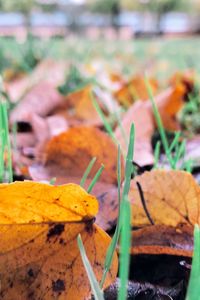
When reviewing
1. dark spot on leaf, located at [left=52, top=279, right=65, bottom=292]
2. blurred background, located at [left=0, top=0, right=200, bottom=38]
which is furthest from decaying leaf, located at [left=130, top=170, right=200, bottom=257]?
blurred background, located at [left=0, top=0, right=200, bottom=38]

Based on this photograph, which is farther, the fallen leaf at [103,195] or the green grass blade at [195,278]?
the fallen leaf at [103,195]

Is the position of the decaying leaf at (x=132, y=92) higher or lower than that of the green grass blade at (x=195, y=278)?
lower

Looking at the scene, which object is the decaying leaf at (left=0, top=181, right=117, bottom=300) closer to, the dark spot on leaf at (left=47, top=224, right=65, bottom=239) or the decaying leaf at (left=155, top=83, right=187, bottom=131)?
the dark spot on leaf at (left=47, top=224, right=65, bottom=239)

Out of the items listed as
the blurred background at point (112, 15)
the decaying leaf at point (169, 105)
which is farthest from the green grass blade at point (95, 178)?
the blurred background at point (112, 15)

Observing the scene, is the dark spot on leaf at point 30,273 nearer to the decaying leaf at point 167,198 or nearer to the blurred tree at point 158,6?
the decaying leaf at point 167,198

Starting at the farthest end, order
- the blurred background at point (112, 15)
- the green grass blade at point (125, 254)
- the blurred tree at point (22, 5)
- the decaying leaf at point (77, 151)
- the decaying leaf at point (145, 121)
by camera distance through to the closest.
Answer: the blurred background at point (112, 15), the blurred tree at point (22, 5), the decaying leaf at point (145, 121), the decaying leaf at point (77, 151), the green grass blade at point (125, 254)
